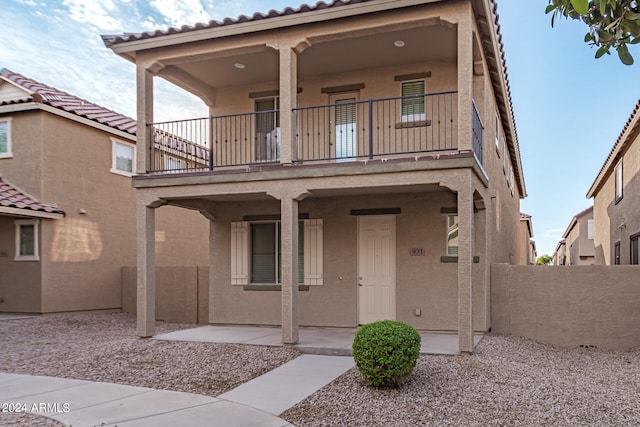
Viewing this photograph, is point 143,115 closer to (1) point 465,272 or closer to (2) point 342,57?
(2) point 342,57

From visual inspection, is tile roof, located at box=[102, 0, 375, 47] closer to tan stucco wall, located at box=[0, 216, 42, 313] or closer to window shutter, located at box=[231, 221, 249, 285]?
window shutter, located at box=[231, 221, 249, 285]

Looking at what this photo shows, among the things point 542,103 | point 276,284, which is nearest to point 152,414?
point 276,284

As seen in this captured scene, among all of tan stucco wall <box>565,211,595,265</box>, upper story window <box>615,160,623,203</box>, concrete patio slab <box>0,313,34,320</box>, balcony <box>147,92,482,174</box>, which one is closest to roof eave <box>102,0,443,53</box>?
balcony <box>147,92,482,174</box>

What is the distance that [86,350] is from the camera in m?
9.98

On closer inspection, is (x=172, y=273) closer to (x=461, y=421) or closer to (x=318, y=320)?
(x=318, y=320)

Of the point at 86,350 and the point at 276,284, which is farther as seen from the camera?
the point at 276,284

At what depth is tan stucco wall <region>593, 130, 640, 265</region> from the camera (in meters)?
13.7

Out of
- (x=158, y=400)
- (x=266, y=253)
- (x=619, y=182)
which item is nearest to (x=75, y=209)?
(x=266, y=253)

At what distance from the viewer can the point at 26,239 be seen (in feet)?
48.4

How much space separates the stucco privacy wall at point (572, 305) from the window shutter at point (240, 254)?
19.1 feet

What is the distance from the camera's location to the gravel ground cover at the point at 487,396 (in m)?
5.89

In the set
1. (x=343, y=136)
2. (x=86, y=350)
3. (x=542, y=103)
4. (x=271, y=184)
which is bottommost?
(x=86, y=350)

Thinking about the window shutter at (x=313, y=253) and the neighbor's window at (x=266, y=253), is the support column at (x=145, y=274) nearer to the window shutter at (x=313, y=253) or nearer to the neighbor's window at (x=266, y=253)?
the neighbor's window at (x=266, y=253)

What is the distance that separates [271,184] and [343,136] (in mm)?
2580
